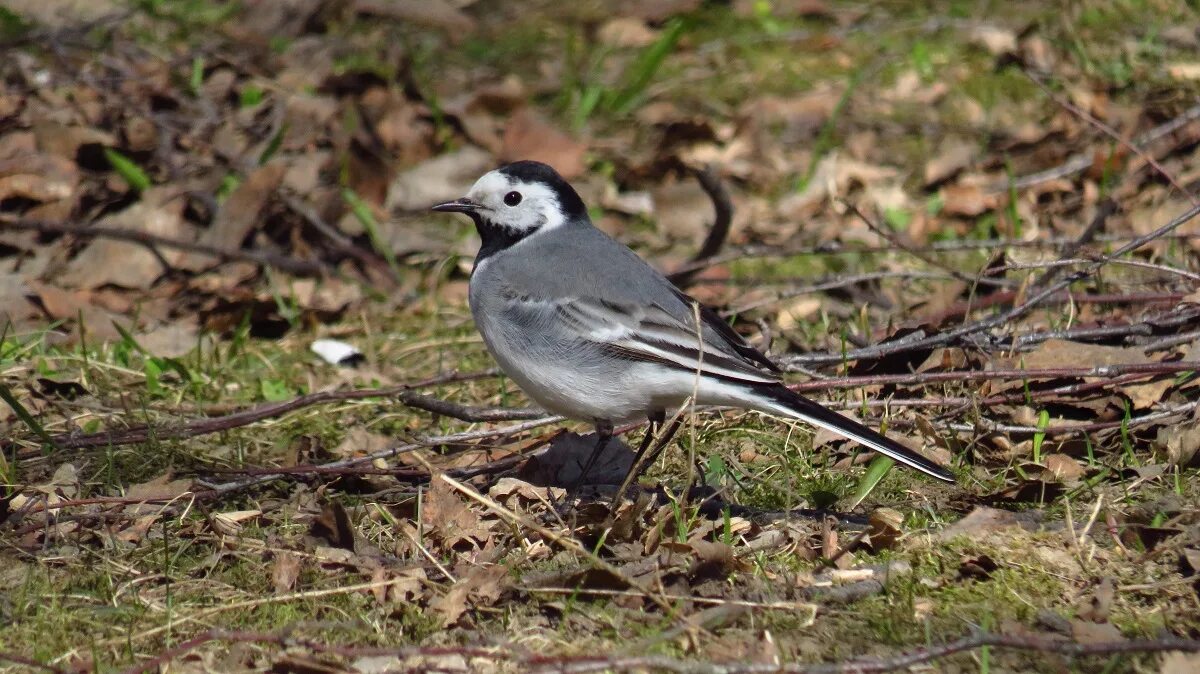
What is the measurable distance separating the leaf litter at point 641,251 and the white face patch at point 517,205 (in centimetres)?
78

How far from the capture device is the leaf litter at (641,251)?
3764 mm

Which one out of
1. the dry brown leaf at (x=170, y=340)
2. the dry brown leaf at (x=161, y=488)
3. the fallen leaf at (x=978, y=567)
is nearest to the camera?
the fallen leaf at (x=978, y=567)

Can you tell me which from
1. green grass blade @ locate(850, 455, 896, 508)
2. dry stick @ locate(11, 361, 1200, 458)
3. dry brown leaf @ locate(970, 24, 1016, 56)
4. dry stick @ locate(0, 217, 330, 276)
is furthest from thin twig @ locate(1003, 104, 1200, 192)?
dry stick @ locate(0, 217, 330, 276)

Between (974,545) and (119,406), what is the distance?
3517mm

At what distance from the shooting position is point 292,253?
745 cm

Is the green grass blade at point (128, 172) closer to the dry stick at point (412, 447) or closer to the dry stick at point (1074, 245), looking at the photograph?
the dry stick at point (412, 447)

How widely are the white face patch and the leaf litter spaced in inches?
30.6

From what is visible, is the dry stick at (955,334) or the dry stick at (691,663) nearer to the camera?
the dry stick at (691,663)

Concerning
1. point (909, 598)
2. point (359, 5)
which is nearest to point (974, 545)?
point (909, 598)

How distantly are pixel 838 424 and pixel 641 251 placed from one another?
12.2ft

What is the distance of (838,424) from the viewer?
13.4 ft

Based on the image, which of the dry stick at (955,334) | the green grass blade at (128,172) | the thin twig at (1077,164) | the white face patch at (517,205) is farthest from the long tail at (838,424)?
the green grass blade at (128,172)

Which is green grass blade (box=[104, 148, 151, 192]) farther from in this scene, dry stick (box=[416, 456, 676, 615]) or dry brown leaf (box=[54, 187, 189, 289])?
dry stick (box=[416, 456, 676, 615])

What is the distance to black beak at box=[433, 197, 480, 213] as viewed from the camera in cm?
532
